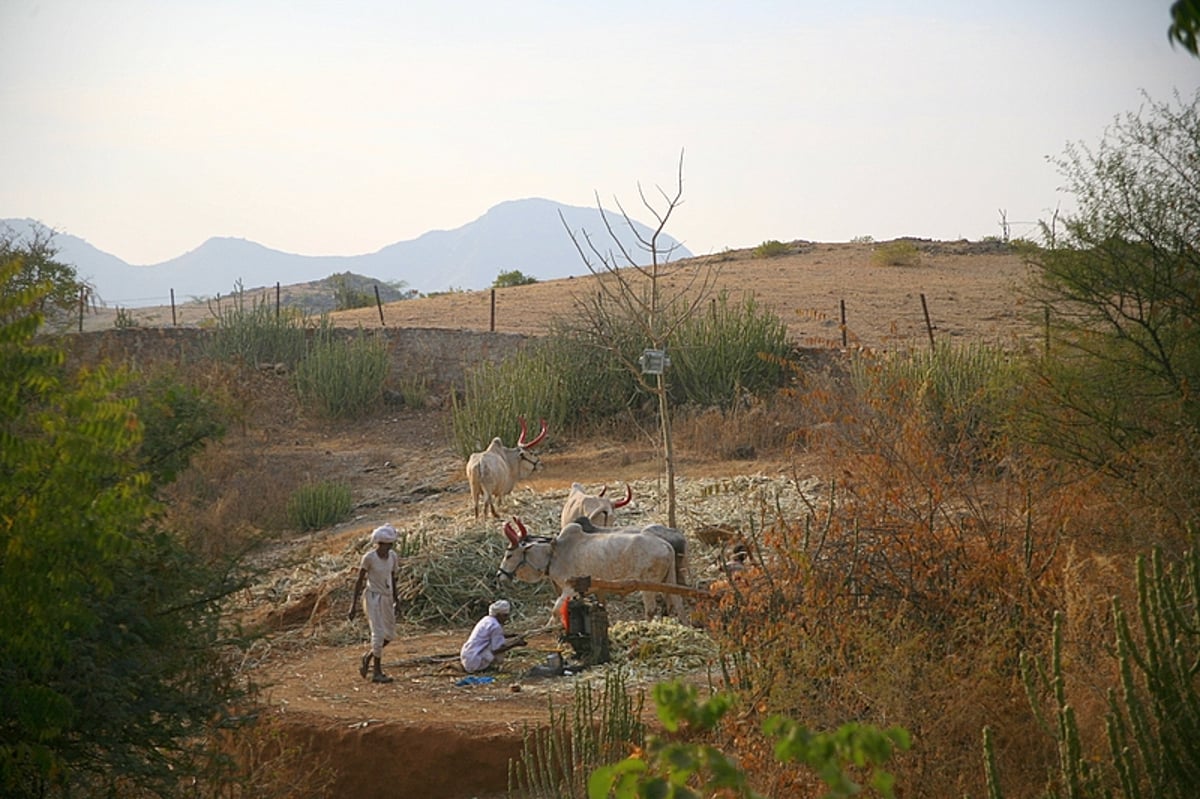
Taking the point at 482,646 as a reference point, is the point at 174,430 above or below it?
above

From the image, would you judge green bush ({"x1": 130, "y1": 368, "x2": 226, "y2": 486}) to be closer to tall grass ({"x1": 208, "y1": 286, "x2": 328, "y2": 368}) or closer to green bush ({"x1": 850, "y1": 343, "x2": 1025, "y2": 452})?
green bush ({"x1": 850, "y1": 343, "x2": 1025, "y2": 452})

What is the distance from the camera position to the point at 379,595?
10.1m

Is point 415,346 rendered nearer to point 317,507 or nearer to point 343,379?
point 343,379

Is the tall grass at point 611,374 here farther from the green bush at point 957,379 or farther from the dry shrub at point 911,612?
the dry shrub at point 911,612

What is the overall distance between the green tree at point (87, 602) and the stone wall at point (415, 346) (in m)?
19.9

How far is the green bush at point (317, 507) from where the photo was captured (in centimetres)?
1823

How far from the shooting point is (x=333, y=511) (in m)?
18.5

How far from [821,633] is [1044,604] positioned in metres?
1.33

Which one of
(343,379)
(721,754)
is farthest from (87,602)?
(343,379)

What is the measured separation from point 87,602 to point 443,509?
1199 centimetres

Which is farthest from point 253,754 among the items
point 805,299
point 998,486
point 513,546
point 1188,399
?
point 805,299

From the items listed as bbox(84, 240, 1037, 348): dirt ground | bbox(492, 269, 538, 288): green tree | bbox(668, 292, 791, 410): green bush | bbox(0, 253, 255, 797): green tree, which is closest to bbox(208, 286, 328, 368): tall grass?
bbox(84, 240, 1037, 348): dirt ground

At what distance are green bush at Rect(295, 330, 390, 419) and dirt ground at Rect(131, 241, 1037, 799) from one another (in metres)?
0.46

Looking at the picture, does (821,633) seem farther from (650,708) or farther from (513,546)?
(513,546)
